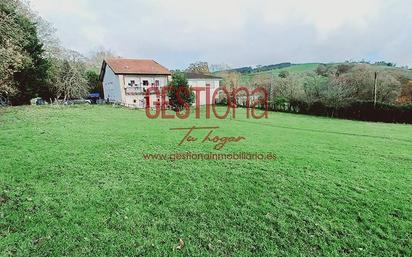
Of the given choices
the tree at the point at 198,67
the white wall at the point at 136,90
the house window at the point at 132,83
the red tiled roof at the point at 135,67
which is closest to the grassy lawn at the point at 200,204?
the white wall at the point at 136,90

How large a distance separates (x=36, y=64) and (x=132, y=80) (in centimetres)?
1082

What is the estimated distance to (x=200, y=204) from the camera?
4742mm

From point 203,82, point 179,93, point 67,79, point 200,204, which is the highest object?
point 203,82

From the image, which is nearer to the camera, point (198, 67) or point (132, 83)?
point (132, 83)

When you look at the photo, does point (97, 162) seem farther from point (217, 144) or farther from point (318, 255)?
point (318, 255)

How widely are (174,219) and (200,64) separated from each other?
59495 mm

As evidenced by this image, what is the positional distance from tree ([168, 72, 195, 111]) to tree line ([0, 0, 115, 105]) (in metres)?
11.4

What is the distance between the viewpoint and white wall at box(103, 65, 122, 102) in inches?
1209

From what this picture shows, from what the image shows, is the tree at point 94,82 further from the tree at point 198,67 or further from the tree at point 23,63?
the tree at point 198,67

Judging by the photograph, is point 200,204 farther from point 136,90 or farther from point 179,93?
point 136,90

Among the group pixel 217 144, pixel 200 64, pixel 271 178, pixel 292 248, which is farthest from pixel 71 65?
pixel 200 64

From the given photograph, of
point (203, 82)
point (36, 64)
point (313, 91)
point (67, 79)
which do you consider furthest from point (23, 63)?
point (313, 91)

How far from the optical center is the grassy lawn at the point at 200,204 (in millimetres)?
3672

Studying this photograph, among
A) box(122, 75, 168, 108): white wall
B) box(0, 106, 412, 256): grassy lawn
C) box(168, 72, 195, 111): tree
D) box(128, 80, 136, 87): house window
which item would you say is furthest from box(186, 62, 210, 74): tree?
box(0, 106, 412, 256): grassy lawn
